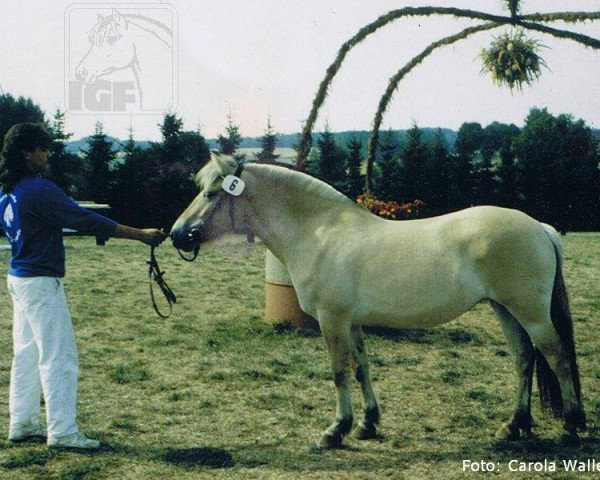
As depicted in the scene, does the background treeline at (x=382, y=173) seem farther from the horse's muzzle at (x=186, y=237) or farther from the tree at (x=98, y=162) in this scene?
the horse's muzzle at (x=186, y=237)

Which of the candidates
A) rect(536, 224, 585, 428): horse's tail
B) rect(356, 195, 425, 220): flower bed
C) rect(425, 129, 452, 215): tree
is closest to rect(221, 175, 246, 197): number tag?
rect(536, 224, 585, 428): horse's tail

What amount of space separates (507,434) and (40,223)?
11.6 ft

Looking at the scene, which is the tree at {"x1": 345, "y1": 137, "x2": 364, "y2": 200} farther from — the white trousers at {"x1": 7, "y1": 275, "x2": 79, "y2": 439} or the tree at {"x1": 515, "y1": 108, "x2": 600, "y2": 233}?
the white trousers at {"x1": 7, "y1": 275, "x2": 79, "y2": 439}

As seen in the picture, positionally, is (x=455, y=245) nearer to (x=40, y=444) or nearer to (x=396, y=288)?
(x=396, y=288)

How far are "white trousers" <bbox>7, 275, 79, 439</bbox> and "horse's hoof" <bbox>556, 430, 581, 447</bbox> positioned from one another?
10.8 feet

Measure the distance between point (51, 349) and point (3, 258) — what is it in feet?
43.9

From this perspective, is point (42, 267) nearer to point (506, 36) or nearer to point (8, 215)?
point (8, 215)

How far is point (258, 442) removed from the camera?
476 cm

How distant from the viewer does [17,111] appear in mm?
35406

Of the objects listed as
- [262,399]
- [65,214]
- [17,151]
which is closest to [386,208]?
[262,399]

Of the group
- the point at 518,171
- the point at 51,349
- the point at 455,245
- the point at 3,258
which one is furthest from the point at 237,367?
the point at 518,171

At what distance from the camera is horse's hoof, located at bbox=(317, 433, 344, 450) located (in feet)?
15.1

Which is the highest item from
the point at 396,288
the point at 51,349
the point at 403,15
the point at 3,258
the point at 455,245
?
the point at 403,15

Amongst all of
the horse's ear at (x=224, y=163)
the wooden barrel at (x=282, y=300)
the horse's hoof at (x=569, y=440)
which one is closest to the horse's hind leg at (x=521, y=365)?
the horse's hoof at (x=569, y=440)
